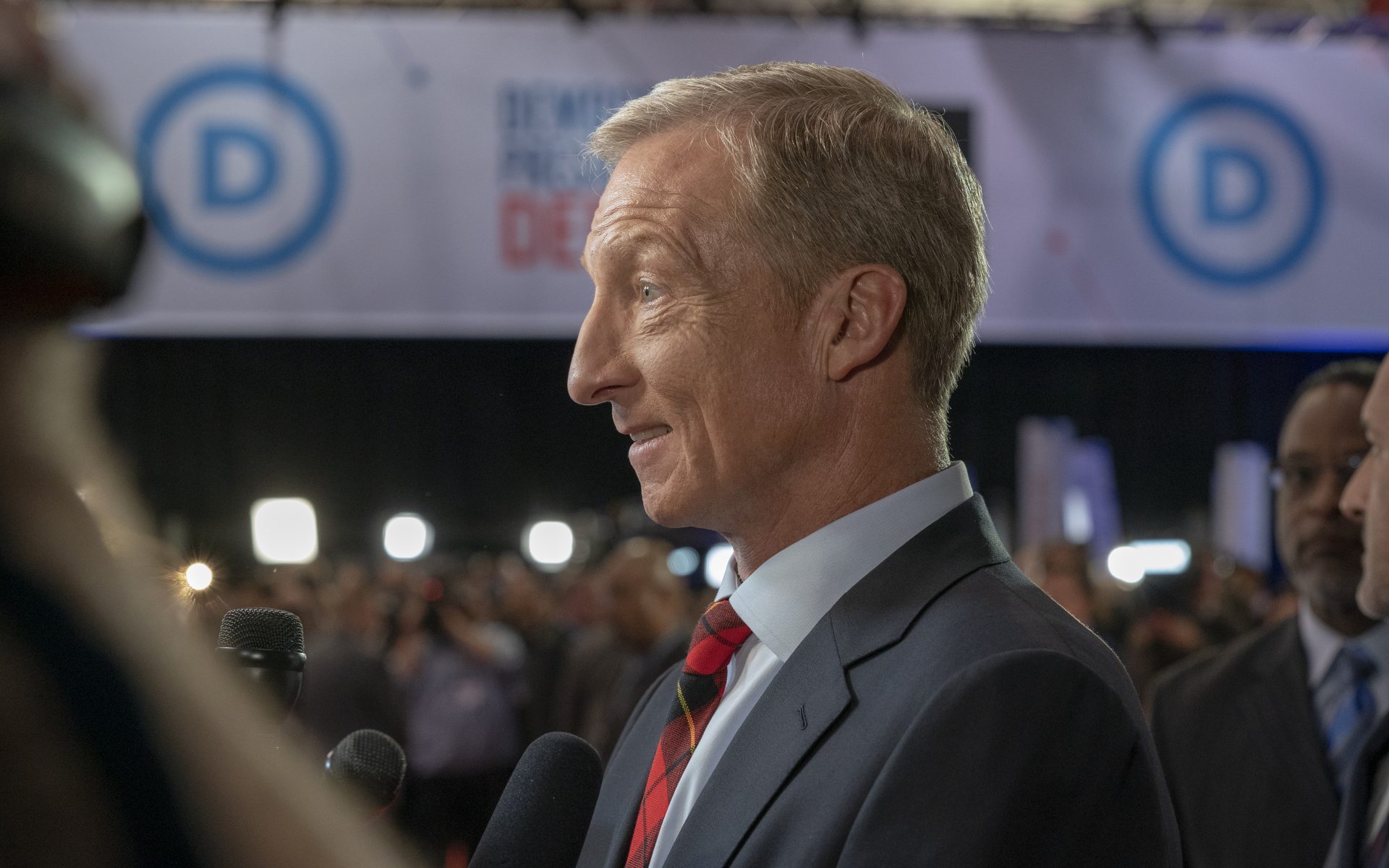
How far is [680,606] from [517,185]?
1899mm

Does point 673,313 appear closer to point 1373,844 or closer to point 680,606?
point 1373,844

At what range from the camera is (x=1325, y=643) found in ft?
8.00

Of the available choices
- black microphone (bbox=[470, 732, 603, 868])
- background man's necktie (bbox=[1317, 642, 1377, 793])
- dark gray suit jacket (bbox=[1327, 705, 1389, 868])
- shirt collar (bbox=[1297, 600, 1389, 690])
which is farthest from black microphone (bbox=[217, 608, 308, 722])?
shirt collar (bbox=[1297, 600, 1389, 690])

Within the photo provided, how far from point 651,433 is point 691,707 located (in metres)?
0.24

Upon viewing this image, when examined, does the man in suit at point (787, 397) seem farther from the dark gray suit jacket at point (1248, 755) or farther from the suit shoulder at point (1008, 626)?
the dark gray suit jacket at point (1248, 755)

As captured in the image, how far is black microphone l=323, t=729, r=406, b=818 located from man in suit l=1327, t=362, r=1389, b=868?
126 cm

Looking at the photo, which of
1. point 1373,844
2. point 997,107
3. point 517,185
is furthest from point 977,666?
point 997,107

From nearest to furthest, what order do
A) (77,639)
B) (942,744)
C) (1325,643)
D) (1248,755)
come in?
(77,639), (942,744), (1248,755), (1325,643)

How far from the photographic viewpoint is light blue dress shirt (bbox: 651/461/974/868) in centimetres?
108

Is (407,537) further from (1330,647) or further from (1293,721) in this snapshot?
(1330,647)

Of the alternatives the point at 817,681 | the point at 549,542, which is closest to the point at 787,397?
the point at 817,681

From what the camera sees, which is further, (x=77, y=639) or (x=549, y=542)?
(x=549, y=542)

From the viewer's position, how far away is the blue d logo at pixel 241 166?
5.06 metres

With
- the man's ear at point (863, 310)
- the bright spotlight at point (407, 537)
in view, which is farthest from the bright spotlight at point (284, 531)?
the man's ear at point (863, 310)
